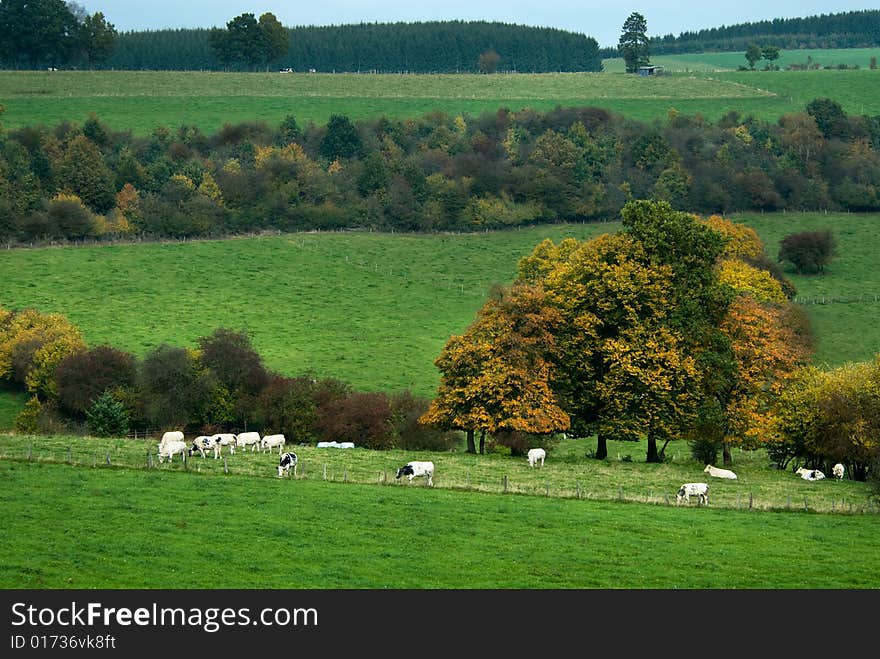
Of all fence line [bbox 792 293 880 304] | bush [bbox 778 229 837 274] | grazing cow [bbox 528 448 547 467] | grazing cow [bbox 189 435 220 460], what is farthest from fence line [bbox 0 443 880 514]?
bush [bbox 778 229 837 274]

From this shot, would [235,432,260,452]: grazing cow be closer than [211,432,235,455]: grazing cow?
No

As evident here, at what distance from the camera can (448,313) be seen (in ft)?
373

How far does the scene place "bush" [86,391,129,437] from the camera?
250 feet

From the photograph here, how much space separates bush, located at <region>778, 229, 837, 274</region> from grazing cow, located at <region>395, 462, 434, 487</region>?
78412mm

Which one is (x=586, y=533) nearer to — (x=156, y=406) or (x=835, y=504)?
(x=835, y=504)

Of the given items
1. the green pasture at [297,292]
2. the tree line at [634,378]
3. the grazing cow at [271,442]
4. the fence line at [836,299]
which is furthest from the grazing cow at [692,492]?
the fence line at [836,299]

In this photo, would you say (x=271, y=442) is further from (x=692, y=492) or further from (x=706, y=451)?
(x=706, y=451)

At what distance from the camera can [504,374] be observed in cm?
6775

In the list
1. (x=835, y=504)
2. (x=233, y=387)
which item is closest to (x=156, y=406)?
(x=233, y=387)

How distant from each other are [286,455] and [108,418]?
23.7 m

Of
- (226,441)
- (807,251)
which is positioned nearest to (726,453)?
(226,441)

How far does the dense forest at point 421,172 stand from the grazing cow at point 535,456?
7351 centimetres

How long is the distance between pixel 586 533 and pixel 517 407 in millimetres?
20566

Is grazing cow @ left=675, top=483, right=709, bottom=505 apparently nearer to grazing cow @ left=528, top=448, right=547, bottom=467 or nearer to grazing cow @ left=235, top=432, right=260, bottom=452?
grazing cow @ left=528, top=448, right=547, bottom=467
